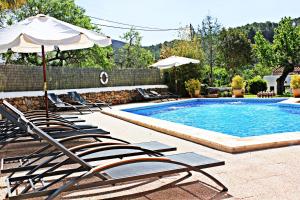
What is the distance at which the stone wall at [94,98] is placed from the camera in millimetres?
13639

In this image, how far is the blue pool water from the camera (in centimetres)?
953

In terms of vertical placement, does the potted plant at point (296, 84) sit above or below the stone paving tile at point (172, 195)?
above

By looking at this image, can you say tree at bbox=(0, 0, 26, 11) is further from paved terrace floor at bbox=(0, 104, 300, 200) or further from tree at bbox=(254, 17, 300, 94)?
tree at bbox=(254, 17, 300, 94)


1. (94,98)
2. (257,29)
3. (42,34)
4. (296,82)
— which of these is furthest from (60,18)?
(257,29)

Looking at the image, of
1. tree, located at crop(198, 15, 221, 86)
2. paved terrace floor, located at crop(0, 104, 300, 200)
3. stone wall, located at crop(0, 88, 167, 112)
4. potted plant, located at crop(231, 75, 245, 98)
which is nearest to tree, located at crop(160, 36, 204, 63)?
stone wall, located at crop(0, 88, 167, 112)

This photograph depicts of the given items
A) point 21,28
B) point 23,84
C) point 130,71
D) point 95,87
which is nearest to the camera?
point 21,28

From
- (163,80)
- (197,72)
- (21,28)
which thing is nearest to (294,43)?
(197,72)

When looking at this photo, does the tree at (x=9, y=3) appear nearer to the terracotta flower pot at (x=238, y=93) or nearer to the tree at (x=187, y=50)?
the tree at (x=187, y=50)

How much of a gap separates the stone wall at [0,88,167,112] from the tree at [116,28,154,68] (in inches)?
1104

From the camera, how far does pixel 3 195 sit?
3506 millimetres

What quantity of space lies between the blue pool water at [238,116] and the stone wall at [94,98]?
111 inches

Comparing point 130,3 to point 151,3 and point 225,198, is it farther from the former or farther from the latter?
point 225,198

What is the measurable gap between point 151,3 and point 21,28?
20293 millimetres

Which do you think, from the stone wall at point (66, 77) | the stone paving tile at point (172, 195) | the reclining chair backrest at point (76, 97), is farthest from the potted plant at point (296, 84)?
the stone paving tile at point (172, 195)
